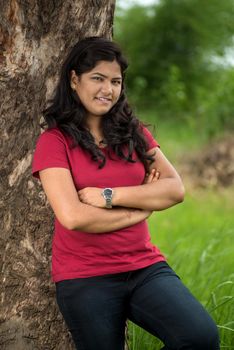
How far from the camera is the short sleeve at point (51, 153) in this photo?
10.3ft

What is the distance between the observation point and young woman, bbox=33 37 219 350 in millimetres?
3098

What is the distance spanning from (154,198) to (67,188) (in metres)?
0.42

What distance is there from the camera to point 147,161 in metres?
3.47

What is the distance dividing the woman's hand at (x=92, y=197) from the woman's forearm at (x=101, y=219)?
0.07ft

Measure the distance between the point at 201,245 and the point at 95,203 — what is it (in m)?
3.45

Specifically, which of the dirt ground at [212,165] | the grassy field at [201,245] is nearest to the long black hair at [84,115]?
the grassy field at [201,245]

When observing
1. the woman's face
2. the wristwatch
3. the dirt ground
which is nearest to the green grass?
the dirt ground

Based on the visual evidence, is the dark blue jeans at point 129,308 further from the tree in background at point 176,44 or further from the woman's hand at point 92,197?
the tree in background at point 176,44

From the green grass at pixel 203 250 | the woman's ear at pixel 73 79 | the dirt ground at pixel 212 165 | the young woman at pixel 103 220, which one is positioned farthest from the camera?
the dirt ground at pixel 212 165

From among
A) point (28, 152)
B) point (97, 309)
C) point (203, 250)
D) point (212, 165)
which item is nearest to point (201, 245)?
point (203, 250)

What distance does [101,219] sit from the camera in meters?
3.16

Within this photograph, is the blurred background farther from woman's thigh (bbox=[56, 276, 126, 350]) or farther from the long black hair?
woman's thigh (bbox=[56, 276, 126, 350])

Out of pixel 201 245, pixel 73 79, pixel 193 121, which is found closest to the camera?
pixel 73 79

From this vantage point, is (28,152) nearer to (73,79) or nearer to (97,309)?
(73,79)
